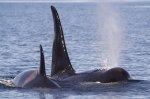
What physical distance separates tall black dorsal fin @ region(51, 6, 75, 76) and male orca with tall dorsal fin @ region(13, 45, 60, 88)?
121 centimetres

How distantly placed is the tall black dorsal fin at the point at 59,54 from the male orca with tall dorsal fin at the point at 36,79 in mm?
1205

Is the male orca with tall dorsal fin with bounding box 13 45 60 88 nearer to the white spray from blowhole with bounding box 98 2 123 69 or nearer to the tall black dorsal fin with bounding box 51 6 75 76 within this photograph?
the tall black dorsal fin with bounding box 51 6 75 76

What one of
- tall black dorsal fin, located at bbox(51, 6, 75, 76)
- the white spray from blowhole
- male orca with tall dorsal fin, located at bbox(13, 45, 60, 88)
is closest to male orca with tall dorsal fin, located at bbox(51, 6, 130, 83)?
tall black dorsal fin, located at bbox(51, 6, 75, 76)

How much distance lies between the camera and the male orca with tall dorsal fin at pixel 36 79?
26.6m

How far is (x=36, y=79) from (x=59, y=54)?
2048 millimetres

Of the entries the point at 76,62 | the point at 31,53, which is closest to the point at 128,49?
the point at 31,53

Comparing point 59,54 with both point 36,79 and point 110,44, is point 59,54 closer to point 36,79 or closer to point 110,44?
point 36,79

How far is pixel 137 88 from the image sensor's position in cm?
2731

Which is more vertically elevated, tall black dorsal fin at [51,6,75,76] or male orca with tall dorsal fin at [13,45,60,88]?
tall black dorsal fin at [51,6,75,76]

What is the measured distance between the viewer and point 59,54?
94.1 ft

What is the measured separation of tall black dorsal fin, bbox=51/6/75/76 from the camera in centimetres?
2869

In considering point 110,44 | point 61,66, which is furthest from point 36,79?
point 110,44

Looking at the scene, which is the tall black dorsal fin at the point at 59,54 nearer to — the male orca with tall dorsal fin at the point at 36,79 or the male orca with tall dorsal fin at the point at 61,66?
the male orca with tall dorsal fin at the point at 61,66

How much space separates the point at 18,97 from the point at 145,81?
20.1 feet
